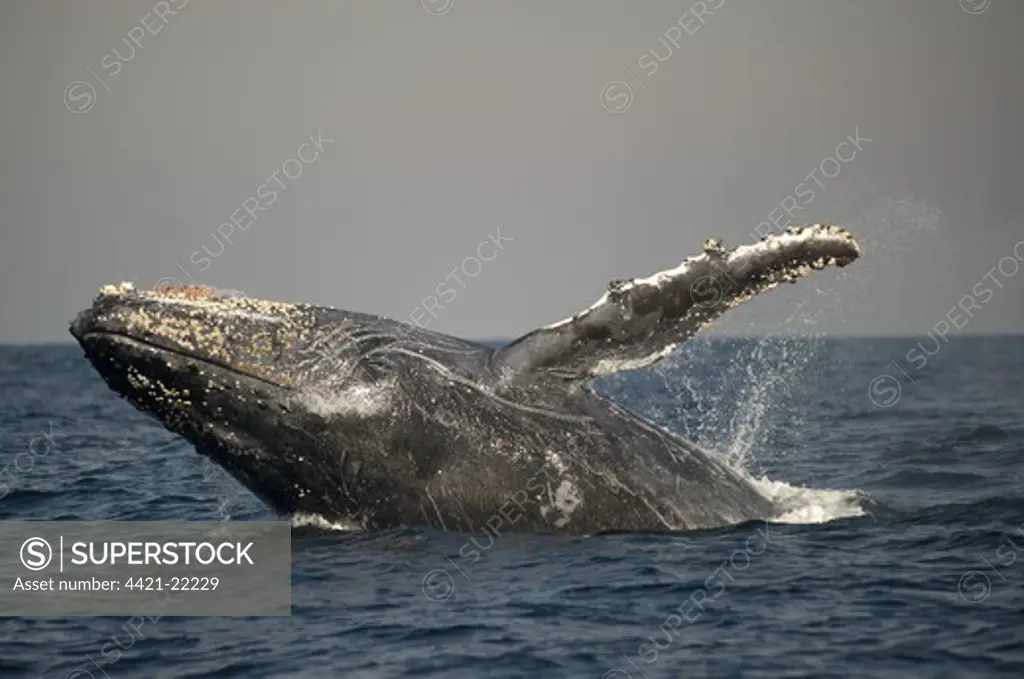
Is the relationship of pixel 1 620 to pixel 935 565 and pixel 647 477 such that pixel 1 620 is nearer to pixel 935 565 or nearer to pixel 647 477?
pixel 647 477

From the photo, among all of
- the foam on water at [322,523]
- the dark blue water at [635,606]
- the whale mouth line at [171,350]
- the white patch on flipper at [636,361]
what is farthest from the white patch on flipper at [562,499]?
the whale mouth line at [171,350]

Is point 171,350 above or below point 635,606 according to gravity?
above

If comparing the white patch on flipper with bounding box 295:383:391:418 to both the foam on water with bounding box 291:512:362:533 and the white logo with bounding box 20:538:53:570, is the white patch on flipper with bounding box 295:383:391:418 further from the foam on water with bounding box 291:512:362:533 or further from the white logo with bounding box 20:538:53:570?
the white logo with bounding box 20:538:53:570

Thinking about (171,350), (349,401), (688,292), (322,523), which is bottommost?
(322,523)

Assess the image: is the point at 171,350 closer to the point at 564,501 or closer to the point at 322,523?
the point at 322,523

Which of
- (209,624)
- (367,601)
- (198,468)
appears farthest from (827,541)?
(198,468)

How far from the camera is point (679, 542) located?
492 inches

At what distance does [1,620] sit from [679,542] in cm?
580

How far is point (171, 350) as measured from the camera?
38.8ft

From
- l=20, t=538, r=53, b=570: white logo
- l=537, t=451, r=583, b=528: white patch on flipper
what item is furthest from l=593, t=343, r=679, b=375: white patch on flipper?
l=20, t=538, r=53, b=570: white logo

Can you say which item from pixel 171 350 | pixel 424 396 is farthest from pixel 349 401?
pixel 171 350

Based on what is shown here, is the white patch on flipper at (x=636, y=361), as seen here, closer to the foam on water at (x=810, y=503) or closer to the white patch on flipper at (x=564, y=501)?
the white patch on flipper at (x=564, y=501)

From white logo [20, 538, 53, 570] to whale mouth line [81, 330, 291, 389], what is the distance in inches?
114

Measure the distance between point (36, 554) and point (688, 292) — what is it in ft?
23.3
